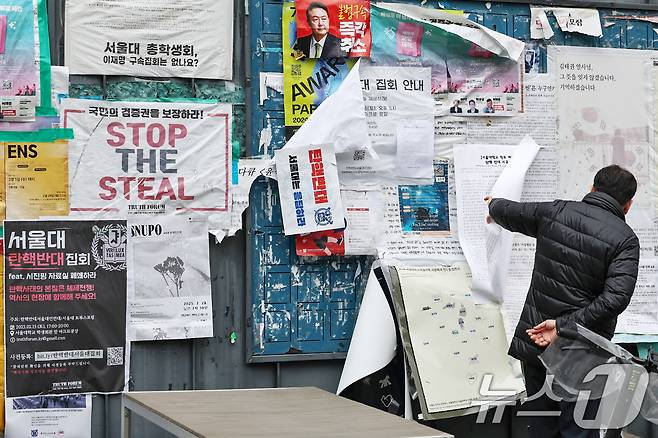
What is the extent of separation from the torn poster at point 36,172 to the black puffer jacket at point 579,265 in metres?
2.49

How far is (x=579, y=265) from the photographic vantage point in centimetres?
499

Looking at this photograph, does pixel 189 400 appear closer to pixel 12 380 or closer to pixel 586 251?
pixel 12 380

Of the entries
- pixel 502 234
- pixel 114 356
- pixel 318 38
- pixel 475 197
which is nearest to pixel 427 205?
pixel 475 197

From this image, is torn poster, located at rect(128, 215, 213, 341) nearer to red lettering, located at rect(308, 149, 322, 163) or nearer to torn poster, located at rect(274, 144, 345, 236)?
torn poster, located at rect(274, 144, 345, 236)

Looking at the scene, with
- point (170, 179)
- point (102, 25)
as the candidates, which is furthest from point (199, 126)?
point (102, 25)

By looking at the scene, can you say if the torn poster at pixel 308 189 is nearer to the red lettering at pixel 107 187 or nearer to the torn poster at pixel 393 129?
the torn poster at pixel 393 129

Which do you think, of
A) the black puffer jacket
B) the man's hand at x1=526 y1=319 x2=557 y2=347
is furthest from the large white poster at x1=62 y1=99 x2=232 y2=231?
the man's hand at x1=526 y1=319 x2=557 y2=347

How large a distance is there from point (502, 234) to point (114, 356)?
2411mm

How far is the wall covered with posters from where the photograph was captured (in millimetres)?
5723

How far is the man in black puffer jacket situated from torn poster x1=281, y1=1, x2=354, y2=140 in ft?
4.46

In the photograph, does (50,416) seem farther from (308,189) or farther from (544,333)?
(544,333)

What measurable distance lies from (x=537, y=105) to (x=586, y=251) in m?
1.67

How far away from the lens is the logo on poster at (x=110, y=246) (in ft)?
18.6

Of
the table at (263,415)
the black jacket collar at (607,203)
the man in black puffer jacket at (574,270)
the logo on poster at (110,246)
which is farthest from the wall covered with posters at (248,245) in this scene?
the black jacket collar at (607,203)
